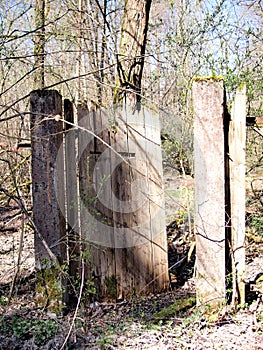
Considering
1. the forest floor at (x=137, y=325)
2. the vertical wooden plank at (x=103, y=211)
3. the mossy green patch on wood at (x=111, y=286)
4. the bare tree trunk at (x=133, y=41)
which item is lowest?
the forest floor at (x=137, y=325)

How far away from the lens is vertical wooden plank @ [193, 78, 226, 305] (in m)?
2.47

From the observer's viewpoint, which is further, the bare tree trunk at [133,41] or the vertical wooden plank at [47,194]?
the bare tree trunk at [133,41]

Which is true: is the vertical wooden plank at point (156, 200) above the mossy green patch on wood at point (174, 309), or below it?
above

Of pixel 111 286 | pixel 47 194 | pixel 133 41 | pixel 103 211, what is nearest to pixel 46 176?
pixel 47 194

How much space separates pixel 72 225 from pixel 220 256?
1.20 m

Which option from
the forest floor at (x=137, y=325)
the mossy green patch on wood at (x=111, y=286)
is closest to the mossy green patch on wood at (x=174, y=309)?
the forest floor at (x=137, y=325)

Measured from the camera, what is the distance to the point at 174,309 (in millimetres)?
2754

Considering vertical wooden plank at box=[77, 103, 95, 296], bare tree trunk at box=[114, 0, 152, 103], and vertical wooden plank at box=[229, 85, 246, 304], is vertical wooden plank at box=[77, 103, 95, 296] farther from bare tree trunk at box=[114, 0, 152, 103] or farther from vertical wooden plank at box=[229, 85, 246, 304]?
vertical wooden plank at box=[229, 85, 246, 304]

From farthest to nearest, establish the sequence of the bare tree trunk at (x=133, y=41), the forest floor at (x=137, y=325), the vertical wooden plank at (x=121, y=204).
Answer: the bare tree trunk at (x=133, y=41) → the vertical wooden plank at (x=121, y=204) → the forest floor at (x=137, y=325)

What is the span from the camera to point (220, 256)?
2529 millimetres

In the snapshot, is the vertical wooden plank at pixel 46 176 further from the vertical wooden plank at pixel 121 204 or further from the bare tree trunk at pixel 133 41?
the bare tree trunk at pixel 133 41

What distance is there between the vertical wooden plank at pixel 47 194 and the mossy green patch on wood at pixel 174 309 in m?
0.77

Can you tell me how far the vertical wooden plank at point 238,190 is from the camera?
251 centimetres

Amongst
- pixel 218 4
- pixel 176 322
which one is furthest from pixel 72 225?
pixel 218 4
